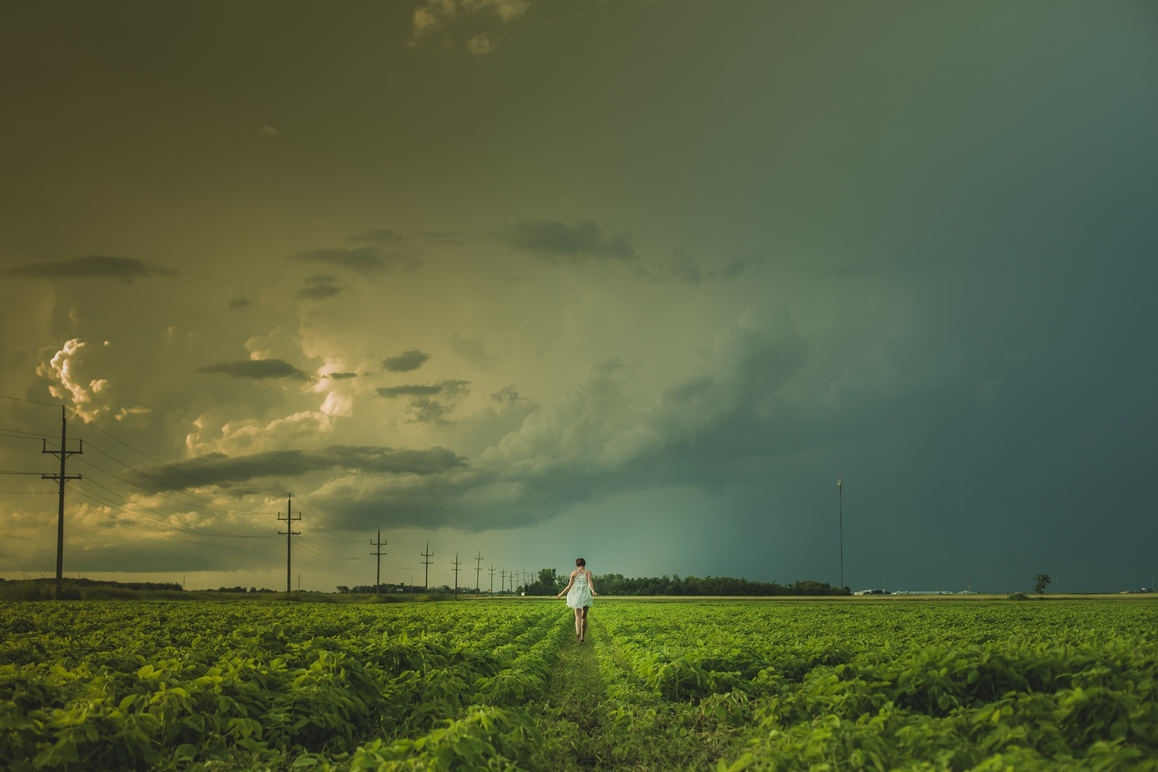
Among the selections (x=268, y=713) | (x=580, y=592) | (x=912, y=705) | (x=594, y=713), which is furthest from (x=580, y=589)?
(x=268, y=713)

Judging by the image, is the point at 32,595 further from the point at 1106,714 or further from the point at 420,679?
the point at 1106,714

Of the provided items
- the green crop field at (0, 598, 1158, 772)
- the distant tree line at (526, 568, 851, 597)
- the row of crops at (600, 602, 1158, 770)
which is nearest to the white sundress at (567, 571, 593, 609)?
the row of crops at (600, 602, 1158, 770)

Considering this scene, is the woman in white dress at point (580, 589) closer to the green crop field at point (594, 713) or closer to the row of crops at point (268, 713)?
the green crop field at point (594, 713)

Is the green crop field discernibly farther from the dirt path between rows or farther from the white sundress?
the white sundress

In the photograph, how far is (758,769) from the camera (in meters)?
6.42

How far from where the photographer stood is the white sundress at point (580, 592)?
82.5 ft

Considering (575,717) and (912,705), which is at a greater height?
(912,705)

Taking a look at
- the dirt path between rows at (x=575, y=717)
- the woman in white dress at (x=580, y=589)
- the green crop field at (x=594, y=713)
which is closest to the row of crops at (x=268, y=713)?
the green crop field at (x=594, y=713)

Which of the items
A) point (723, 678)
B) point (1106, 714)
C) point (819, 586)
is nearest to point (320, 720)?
point (723, 678)

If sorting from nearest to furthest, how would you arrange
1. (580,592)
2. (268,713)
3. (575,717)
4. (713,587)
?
(268,713) < (575,717) < (580,592) < (713,587)

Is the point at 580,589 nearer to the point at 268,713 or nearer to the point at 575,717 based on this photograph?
the point at 575,717

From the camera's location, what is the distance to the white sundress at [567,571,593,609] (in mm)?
25141

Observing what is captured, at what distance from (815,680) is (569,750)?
12.0ft

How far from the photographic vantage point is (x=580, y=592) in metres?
25.2
